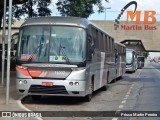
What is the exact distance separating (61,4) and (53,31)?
14.6 m

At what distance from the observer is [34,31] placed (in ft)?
46.6

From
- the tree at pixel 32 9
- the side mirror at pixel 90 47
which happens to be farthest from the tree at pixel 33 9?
the side mirror at pixel 90 47

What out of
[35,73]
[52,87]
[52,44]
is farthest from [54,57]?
[52,87]

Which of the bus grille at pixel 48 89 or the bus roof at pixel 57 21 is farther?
the bus roof at pixel 57 21

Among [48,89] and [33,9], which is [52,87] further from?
[33,9]

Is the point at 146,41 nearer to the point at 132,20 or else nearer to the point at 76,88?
the point at 132,20

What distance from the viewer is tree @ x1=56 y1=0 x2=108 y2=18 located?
2560 centimetres

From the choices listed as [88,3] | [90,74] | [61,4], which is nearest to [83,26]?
[90,74]

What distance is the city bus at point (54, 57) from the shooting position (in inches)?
538

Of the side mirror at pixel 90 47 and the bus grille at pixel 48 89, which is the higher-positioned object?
the side mirror at pixel 90 47

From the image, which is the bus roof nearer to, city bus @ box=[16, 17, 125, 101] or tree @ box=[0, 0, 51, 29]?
city bus @ box=[16, 17, 125, 101]

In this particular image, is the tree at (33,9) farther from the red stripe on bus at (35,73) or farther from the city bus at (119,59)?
the red stripe on bus at (35,73)

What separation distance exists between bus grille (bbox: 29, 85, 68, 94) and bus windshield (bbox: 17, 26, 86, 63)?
A: 2.80 feet

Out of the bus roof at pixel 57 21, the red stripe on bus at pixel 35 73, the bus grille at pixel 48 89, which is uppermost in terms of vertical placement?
the bus roof at pixel 57 21
